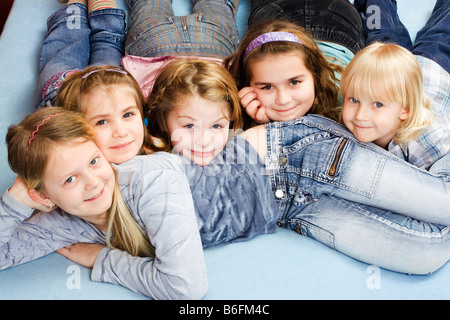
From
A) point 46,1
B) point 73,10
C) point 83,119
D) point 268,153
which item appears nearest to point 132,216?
point 83,119

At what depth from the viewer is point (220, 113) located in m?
Answer: 1.11

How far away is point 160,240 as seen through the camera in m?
0.90

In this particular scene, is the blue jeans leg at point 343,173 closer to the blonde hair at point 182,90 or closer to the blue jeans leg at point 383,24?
the blonde hair at point 182,90

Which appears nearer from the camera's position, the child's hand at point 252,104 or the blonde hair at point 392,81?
the blonde hair at point 392,81

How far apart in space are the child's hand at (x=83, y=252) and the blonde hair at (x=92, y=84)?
237 millimetres

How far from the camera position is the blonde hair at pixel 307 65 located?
1216 millimetres

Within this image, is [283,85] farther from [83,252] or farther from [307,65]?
[83,252]

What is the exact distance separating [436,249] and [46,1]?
1631mm

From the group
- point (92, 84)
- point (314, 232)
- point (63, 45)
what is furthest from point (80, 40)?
point (314, 232)

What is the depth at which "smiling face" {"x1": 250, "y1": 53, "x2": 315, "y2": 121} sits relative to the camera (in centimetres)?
118

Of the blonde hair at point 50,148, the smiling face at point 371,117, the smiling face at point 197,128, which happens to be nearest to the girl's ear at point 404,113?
the smiling face at point 371,117

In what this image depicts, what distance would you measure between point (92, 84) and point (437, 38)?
1126 millimetres

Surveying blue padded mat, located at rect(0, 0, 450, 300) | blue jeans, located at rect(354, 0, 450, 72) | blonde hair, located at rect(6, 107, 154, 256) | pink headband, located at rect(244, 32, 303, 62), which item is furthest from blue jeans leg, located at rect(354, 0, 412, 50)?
blonde hair, located at rect(6, 107, 154, 256)

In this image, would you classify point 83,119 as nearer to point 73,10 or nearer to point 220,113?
point 220,113
